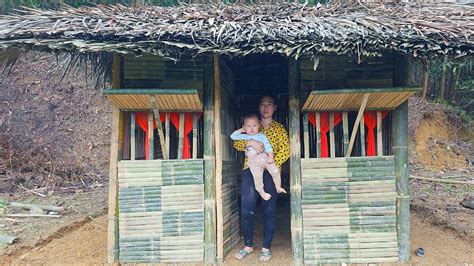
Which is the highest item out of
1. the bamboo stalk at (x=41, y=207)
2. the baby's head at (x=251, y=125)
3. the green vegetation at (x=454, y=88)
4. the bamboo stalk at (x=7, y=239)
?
the green vegetation at (x=454, y=88)

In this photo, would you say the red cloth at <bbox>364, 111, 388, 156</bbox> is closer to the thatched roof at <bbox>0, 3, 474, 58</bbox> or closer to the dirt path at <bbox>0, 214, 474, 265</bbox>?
the thatched roof at <bbox>0, 3, 474, 58</bbox>

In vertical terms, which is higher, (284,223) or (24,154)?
(24,154)

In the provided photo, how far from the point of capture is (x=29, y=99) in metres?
11.4

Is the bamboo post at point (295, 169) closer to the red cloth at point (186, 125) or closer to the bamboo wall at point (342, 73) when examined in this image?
the bamboo wall at point (342, 73)

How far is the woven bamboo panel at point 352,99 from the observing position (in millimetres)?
4047

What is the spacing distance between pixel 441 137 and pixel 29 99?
11.6 meters

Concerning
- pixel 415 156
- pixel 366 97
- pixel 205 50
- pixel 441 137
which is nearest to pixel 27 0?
pixel 205 50

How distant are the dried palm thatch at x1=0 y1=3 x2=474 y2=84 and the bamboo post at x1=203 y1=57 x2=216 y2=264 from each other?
661mm

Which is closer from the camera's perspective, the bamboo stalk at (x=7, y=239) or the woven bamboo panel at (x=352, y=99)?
the woven bamboo panel at (x=352, y=99)

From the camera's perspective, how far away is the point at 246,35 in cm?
375

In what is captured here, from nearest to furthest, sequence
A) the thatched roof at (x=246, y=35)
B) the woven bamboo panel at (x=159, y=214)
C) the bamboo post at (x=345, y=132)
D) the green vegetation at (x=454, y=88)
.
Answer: the thatched roof at (x=246, y=35), the woven bamboo panel at (x=159, y=214), the bamboo post at (x=345, y=132), the green vegetation at (x=454, y=88)

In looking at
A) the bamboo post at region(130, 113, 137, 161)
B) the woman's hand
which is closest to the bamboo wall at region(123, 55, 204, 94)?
the bamboo post at region(130, 113, 137, 161)

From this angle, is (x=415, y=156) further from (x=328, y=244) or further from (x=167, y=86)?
(x=167, y=86)

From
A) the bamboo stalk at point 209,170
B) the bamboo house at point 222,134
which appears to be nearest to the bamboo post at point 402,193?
the bamboo house at point 222,134
